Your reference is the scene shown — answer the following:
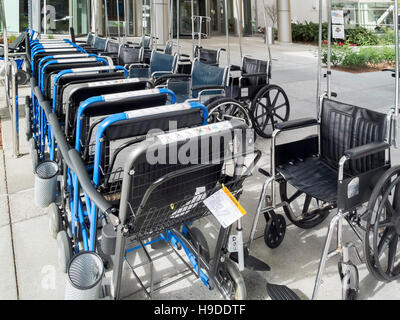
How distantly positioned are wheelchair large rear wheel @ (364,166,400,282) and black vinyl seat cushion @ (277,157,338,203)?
26cm

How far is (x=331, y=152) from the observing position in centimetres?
247

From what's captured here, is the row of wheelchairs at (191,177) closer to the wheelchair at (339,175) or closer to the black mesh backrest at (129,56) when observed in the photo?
the wheelchair at (339,175)

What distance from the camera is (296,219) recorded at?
8.04 ft

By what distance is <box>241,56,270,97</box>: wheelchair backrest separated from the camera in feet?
14.7

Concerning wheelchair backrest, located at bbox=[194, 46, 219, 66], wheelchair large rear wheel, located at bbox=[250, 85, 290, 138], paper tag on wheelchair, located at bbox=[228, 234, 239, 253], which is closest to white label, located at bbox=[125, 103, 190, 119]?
paper tag on wheelchair, located at bbox=[228, 234, 239, 253]

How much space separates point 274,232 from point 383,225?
70 centimetres

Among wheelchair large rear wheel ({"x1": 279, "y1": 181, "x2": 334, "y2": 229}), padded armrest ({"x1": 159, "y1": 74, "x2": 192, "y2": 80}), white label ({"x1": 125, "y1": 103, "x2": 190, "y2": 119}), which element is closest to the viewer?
white label ({"x1": 125, "y1": 103, "x2": 190, "y2": 119})

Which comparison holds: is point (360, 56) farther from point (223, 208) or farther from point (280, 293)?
point (223, 208)

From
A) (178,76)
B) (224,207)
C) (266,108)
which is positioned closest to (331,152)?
(224,207)

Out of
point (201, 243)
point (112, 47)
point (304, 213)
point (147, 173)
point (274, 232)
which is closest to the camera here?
point (147, 173)

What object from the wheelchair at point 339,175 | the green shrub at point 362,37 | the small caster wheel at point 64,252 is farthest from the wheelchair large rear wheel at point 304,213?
the green shrub at point 362,37

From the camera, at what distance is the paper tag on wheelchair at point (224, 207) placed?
1572mm

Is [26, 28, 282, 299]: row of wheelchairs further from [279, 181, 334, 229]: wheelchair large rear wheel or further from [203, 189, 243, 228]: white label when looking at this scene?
[279, 181, 334, 229]: wheelchair large rear wheel
